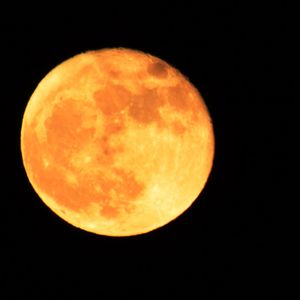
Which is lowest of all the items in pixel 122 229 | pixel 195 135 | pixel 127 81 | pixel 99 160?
pixel 122 229

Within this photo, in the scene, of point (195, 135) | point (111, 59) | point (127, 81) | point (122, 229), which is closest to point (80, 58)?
point (111, 59)

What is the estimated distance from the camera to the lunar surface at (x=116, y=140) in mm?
4793

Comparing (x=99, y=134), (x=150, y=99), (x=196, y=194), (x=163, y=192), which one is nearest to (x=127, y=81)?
(x=150, y=99)

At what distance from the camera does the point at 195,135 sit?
5141 millimetres

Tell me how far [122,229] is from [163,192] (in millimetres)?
695

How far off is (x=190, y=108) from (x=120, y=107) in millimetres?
804

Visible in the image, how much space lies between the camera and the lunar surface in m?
4.79

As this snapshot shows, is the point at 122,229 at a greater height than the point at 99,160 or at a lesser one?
lesser

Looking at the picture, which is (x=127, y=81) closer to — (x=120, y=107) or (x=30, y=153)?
(x=120, y=107)

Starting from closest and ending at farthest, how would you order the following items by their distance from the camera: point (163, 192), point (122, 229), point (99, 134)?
point (99, 134)
point (163, 192)
point (122, 229)

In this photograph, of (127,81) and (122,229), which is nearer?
(127,81)

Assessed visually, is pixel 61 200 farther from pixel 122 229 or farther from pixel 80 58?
pixel 80 58

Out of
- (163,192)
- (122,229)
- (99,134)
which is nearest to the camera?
(99,134)

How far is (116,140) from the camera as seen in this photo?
477cm
